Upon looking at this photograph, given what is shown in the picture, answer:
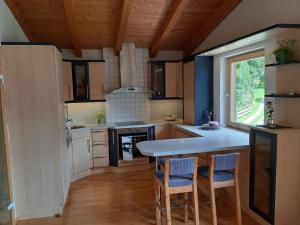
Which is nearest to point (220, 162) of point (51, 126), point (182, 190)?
point (182, 190)

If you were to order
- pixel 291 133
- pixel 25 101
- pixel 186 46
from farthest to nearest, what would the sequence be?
pixel 186 46, pixel 25 101, pixel 291 133

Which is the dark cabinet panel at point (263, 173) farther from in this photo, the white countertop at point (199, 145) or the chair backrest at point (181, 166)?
the chair backrest at point (181, 166)

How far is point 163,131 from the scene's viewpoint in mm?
4820

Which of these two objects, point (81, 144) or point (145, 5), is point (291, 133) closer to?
point (145, 5)

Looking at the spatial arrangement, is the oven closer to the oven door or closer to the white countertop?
the oven door

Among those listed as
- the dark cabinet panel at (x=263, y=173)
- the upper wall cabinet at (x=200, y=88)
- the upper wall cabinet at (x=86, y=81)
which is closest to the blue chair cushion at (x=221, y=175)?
the dark cabinet panel at (x=263, y=173)

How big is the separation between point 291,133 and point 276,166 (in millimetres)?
363

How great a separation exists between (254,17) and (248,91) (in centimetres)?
107

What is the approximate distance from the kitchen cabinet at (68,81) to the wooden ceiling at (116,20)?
40cm

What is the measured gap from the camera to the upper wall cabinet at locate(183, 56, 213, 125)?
169 inches

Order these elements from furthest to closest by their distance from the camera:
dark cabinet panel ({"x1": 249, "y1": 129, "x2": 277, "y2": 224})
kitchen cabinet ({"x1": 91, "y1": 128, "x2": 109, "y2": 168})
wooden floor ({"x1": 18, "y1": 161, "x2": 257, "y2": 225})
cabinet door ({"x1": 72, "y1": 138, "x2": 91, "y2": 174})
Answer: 1. kitchen cabinet ({"x1": 91, "y1": 128, "x2": 109, "y2": 168})
2. cabinet door ({"x1": 72, "y1": 138, "x2": 91, "y2": 174})
3. wooden floor ({"x1": 18, "y1": 161, "x2": 257, "y2": 225})
4. dark cabinet panel ({"x1": 249, "y1": 129, "x2": 277, "y2": 224})

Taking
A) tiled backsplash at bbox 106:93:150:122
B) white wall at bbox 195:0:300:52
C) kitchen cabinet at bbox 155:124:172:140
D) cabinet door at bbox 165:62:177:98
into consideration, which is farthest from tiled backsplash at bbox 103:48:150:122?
white wall at bbox 195:0:300:52

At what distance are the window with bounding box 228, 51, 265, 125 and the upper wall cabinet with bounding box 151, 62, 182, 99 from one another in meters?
1.20

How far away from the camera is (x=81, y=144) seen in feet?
14.1
